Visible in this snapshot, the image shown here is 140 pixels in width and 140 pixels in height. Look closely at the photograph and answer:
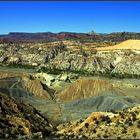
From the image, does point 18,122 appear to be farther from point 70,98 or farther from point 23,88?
point 23,88

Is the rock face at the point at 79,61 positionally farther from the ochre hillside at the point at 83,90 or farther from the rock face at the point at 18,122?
the rock face at the point at 18,122

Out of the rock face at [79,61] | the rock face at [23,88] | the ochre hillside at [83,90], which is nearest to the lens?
the rock face at [23,88]

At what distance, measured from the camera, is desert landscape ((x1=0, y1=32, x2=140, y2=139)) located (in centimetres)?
3369

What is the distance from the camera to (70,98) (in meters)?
79.4

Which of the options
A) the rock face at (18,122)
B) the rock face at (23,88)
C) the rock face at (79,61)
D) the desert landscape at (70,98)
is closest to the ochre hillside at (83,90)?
the desert landscape at (70,98)

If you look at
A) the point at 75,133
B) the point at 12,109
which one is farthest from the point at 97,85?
the point at 75,133

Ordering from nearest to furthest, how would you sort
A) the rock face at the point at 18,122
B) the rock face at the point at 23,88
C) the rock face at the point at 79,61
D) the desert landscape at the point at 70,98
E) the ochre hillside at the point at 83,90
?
the desert landscape at the point at 70,98, the rock face at the point at 18,122, the rock face at the point at 23,88, the ochre hillside at the point at 83,90, the rock face at the point at 79,61

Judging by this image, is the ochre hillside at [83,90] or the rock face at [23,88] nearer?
the rock face at [23,88]

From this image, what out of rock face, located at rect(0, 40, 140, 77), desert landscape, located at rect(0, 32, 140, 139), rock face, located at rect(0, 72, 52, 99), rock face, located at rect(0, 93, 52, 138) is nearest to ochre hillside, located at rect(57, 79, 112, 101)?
desert landscape, located at rect(0, 32, 140, 139)

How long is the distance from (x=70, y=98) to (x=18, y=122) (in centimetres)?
3891

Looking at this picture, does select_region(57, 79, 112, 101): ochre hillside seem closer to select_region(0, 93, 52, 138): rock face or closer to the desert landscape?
the desert landscape

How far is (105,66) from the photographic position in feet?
471

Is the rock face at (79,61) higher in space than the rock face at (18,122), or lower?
higher

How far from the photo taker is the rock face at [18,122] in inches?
1415
